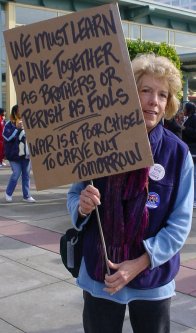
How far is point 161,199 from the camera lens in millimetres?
2213

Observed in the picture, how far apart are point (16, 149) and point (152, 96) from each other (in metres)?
6.73

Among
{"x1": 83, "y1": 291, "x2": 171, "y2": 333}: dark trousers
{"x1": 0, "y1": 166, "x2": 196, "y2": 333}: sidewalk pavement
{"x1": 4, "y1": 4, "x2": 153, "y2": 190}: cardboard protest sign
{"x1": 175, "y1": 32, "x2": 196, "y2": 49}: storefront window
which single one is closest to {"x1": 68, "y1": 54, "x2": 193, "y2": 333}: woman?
{"x1": 83, "y1": 291, "x2": 171, "y2": 333}: dark trousers

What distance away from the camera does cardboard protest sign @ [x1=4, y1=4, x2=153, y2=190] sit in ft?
7.13

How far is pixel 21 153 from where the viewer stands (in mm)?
8797

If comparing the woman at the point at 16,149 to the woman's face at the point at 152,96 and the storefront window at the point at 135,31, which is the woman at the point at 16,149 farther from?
the storefront window at the point at 135,31

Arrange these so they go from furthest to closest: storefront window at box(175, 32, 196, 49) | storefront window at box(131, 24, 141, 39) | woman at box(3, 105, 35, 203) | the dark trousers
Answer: storefront window at box(175, 32, 196, 49)
storefront window at box(131, 24, 141, 39)
woman at box(3, 105, 35, 203)
the dark trousers

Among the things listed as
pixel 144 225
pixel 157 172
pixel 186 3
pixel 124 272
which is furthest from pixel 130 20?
pixel 186 3

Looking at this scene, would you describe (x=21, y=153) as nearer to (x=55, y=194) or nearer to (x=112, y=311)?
(x=55, y=194)

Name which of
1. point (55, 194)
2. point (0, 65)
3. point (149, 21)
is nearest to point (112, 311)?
point (55, 194)

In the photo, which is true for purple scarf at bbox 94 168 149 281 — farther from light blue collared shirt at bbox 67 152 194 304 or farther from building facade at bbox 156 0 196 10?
building facade at bbox 156 0 196 10

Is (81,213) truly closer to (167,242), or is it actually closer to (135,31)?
(167,242)

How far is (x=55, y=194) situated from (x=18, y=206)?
1.32 meters

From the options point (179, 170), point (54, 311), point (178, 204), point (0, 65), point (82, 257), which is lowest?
point (54, 311)

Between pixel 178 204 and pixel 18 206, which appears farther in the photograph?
pixel 18 206
